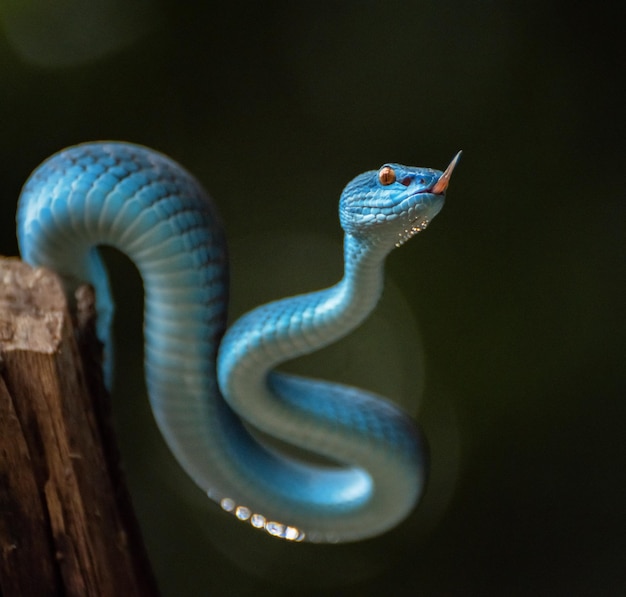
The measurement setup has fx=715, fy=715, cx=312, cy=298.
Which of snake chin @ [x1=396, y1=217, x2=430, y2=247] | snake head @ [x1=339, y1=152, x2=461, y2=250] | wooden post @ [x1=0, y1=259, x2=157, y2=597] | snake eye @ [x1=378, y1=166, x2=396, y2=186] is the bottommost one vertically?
wooden post @ [x1=0, y1=259, x2=157, y2=597]

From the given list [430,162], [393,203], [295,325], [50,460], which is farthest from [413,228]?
[430,162]

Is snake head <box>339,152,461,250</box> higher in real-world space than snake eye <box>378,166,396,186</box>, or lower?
lower

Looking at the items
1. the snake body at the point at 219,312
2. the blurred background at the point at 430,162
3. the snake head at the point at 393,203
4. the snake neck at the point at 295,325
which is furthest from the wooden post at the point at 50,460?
the blurred background at the point at 430,162

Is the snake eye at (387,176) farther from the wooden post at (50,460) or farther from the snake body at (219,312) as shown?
the wooden post at (50,460)

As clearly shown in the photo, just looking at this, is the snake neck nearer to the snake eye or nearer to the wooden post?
the snake eye

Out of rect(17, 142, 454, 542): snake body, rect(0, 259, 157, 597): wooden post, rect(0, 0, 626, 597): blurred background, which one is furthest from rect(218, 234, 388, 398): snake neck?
rect(0, 0, 626, 597): blurred background

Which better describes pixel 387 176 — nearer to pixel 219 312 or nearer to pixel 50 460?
pixel 219 312
